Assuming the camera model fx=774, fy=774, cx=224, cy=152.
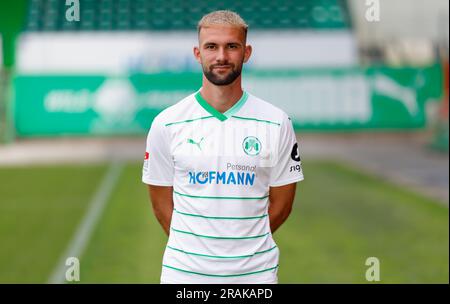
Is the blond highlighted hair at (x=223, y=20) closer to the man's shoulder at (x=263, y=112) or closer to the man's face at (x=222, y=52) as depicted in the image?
the man's face at (x=222, y=52)

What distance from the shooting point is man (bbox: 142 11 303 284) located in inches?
133

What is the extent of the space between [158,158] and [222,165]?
1.19ft

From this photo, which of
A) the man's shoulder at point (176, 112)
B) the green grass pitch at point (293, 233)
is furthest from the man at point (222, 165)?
the green grass pitch at point (293, 233)

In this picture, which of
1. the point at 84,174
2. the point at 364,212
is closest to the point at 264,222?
the point at 364,212

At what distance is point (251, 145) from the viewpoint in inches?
137

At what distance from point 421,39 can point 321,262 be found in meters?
22.5

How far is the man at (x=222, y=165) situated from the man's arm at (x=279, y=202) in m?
0.06

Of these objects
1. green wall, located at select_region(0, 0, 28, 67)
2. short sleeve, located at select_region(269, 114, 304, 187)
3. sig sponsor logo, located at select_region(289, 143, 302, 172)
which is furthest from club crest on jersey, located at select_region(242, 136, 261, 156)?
green wall, located at select_region(0, 0, 28, 67)

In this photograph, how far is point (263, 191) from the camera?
3512 millimetres

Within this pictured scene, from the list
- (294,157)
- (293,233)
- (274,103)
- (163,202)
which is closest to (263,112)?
(294,157)

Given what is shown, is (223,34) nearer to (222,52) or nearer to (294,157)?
(222,52)

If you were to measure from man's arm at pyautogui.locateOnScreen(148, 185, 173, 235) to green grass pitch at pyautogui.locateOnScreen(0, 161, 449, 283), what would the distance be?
4.46 meters

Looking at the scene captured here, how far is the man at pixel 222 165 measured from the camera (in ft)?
11.1

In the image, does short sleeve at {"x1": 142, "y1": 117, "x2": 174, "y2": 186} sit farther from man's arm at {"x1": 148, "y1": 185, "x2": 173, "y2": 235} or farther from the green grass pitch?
the green grass pitch
